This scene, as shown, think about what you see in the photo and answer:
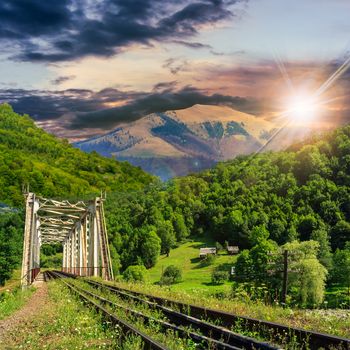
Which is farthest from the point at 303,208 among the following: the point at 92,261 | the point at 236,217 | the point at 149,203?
the point at 92,261

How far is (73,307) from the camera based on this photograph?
14625mm

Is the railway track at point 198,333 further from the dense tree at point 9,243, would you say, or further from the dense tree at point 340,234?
the dense tree at point 340,234

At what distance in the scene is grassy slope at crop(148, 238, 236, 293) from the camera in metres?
124

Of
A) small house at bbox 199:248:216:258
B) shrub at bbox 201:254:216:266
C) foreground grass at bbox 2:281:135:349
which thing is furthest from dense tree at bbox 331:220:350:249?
foreground grass at bbox 2:281:135:349

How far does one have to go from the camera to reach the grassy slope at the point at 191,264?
124 m

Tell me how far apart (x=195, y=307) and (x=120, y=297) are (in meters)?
5.98

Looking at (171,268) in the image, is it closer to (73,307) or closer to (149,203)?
(149,203)

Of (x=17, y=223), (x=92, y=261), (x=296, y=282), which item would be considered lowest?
(x=296, y=282)

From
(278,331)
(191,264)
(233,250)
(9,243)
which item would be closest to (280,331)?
(278,331)

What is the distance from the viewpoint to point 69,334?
9.84 m

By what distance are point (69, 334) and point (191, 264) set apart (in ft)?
456

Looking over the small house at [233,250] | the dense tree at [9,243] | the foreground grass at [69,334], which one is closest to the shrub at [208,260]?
the small house at [233,250]

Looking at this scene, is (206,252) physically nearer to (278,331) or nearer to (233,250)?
(233,250)

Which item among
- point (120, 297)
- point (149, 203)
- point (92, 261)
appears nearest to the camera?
point (120, 297)
